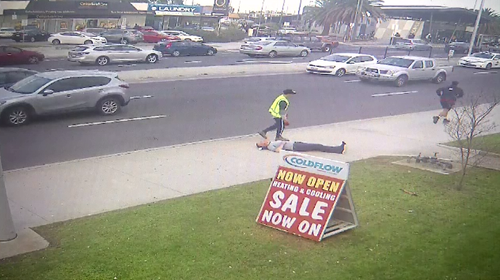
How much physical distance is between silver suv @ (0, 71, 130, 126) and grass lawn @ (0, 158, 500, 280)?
6.71m

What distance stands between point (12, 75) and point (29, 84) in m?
0.79

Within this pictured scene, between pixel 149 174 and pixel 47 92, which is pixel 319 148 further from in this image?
pixel 47 92

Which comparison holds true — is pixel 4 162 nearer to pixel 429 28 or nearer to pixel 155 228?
pixel 155 228

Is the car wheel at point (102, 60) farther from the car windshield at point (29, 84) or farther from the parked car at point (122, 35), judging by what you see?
the car windshield at point (29, 84)

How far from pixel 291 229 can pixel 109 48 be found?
14638 mm

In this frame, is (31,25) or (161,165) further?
(31,25)

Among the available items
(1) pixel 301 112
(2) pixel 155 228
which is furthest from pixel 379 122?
(2) pixel 155 228

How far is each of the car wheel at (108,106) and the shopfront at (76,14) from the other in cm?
206

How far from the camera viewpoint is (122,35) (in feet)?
60.6

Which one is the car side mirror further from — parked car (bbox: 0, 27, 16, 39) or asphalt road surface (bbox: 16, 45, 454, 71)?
parked car (bbox: 0, 27, 16, 39)

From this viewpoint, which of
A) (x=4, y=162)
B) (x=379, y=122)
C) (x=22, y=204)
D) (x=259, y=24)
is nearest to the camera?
(x=22, y=204)

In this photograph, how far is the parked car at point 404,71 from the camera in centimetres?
2448

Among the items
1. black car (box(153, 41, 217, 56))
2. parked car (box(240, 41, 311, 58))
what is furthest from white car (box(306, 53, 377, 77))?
black car (box(153, 41, 217, 56))

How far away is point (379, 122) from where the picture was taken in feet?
55.4
